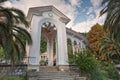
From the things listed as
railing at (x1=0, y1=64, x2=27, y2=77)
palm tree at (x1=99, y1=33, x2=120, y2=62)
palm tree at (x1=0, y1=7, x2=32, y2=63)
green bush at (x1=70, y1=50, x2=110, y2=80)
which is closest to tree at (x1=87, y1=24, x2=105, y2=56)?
palm tree at (x1=99, y1=33, x2=120, y2=62)

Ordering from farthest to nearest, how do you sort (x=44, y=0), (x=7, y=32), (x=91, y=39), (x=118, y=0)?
1. (x=91, y=39)
2. (x=44, y=0)
3. (x=118, y=0)
4. (x=7, y=32)

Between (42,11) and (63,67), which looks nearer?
(63,67)

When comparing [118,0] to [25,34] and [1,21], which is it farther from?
[1,21]

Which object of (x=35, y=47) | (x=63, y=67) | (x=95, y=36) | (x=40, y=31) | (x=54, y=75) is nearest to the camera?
(x=54, y=75)

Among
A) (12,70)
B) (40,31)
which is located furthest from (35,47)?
(12,70)

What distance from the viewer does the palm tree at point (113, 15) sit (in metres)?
16.1

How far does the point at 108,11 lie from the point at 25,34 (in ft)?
25.1

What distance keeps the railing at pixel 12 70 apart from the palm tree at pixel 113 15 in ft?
29.0

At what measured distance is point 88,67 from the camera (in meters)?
18.2

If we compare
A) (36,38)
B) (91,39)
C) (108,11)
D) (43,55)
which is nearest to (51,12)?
(36,38)

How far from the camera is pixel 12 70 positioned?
16891mm

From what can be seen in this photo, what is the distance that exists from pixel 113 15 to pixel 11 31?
9084 millimetres

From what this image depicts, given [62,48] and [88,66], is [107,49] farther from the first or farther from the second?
[88,66]

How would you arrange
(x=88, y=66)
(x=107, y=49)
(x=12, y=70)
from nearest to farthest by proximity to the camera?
(x=12, y=70), (x=88, y=66), (x=107, y=49)
